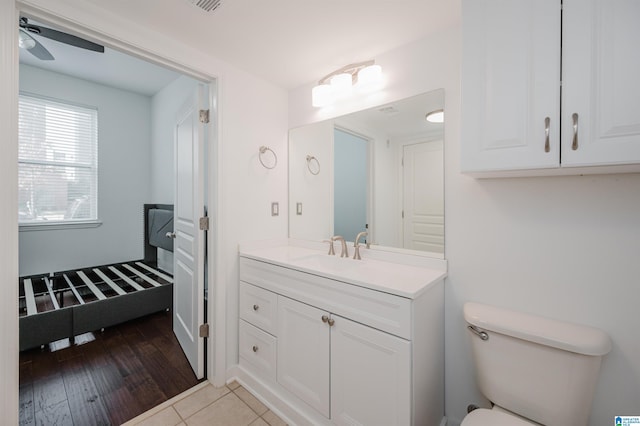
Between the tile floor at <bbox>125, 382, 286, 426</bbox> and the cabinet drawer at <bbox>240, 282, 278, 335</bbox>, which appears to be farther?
the cabinet drawer at <bbox>240, 282, 278, 335</bbox>

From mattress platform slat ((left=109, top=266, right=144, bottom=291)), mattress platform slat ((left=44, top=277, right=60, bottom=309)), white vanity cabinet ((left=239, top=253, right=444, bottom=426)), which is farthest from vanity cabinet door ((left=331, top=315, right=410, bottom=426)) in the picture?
mattress platform slat ((left=44, top=277, right=60, bottom=309))

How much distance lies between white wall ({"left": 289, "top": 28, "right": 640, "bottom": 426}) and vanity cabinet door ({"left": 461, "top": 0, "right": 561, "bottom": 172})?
32 cm

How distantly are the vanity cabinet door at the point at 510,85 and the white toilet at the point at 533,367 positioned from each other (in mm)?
684

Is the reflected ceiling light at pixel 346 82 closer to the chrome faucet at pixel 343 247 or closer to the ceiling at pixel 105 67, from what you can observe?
the chrome faucet at pixel 343 247

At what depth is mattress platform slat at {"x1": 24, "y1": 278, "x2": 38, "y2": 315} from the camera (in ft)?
7.19

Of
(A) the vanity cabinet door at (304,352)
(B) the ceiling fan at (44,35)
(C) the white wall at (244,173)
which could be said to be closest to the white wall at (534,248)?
(A) the vanity cabinet door at (304,352)

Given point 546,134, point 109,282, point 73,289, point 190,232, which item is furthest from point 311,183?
point 73,289

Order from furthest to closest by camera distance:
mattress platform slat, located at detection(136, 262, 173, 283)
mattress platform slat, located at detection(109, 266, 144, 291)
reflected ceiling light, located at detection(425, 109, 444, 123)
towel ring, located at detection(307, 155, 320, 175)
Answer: mattress platform slat, located at detection(136, 262, 173, 283), mattress platform slat, located at detection(109, 266, 144, 291), towel ring, located at detection(307, 155, 320, 175), reflected ceiling light, located at detection(425, 109, 444, 123)

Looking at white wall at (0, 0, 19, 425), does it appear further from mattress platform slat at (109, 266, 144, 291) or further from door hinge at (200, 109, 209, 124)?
mattress platform slat at (109, 266, 144, 291)

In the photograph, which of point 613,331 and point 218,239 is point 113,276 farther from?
point 613,331

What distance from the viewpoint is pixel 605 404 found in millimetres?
1125

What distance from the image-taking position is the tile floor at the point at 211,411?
5.12ft

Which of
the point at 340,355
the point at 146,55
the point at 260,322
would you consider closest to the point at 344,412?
the point at 340,355

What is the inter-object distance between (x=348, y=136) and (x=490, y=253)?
1201 mm
